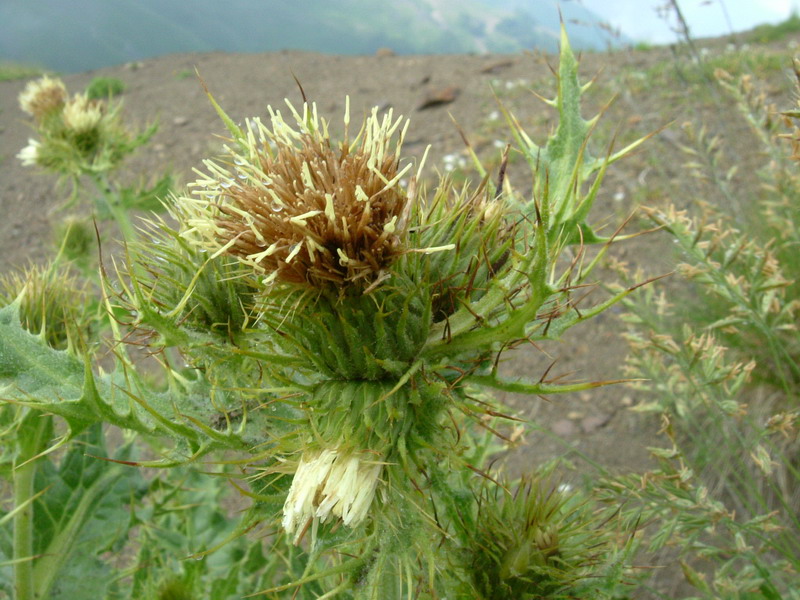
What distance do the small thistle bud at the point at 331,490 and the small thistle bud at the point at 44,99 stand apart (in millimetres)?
4250

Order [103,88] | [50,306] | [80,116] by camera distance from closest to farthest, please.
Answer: [50,306], [80,116], [103,88]

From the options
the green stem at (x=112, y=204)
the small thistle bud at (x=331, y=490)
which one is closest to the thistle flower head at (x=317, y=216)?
the small thistle bud at (x=331, y=490)

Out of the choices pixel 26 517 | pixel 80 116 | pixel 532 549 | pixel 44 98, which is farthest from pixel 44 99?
pixel 532 549

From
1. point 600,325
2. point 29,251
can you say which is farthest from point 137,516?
point 29,251

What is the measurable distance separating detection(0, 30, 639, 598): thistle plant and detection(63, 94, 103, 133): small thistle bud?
2.97 metres

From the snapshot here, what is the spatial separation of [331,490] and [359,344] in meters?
0.39

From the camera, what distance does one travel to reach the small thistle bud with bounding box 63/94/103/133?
4273 millimetres

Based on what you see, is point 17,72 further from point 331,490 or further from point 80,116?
point 331,490

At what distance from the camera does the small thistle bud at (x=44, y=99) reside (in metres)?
4.49

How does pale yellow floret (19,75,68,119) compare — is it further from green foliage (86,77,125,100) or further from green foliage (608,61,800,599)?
green foliage (86,77,125,100)

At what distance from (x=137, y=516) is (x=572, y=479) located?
116 inches

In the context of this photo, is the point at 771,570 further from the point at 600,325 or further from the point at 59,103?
the point at 59,103

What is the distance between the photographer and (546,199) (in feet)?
4.37

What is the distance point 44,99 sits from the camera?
453 centimetres
